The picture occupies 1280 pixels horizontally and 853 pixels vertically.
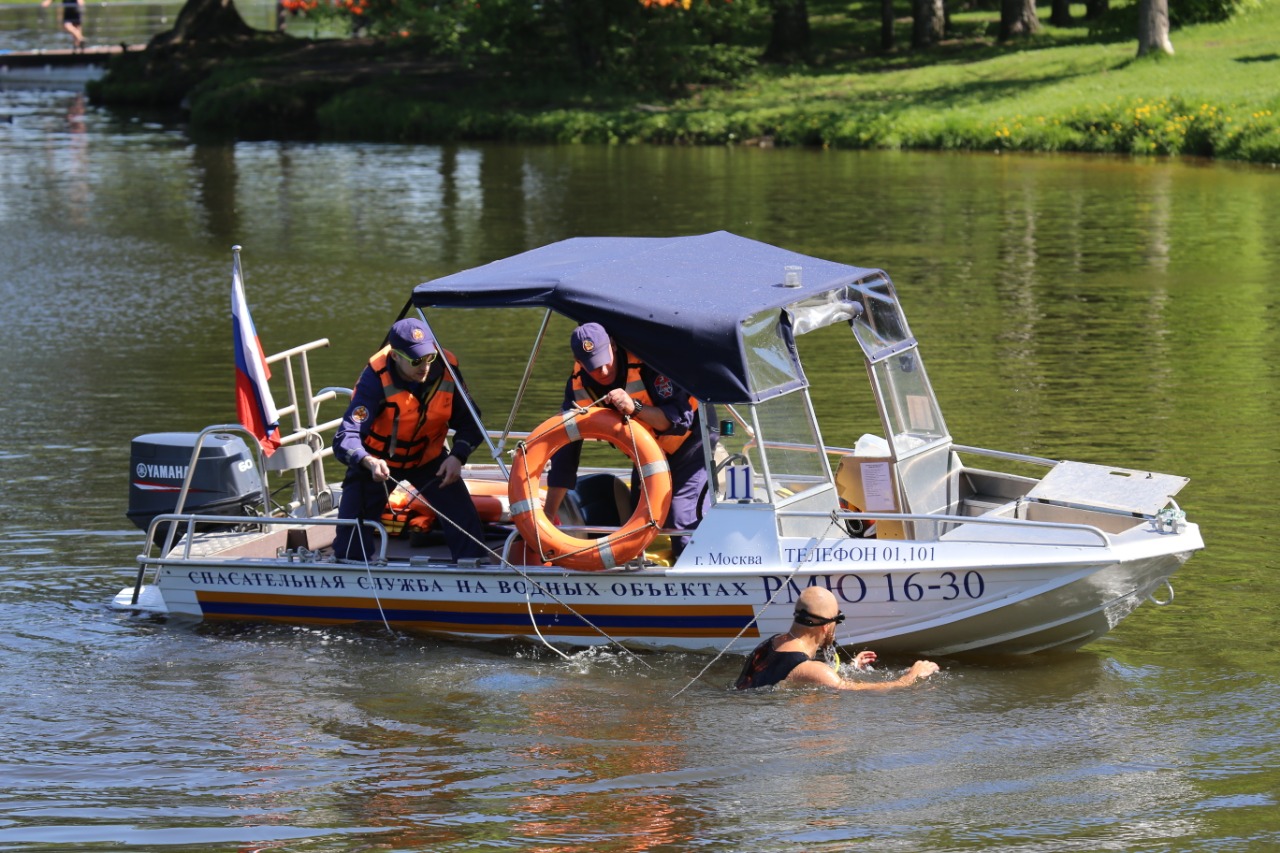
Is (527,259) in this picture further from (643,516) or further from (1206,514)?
(1206,514)

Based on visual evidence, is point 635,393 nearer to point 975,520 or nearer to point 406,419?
point 406,419

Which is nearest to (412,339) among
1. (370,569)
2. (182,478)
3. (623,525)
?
(370,569)

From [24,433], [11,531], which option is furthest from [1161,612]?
[24,433]

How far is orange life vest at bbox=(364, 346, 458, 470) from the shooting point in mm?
10352

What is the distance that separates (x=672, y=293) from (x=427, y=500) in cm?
213

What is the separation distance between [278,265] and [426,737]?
16224 millimetres

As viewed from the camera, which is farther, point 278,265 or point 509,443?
point 278,265

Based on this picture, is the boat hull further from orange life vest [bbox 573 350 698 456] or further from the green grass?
the green grass

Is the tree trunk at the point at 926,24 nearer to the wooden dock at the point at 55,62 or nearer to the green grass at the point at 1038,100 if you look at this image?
the green grass at the point at 1038,100

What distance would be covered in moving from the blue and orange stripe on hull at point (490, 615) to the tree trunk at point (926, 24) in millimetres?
36926

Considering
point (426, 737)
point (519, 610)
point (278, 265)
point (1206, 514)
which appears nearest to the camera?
point (426, 737)

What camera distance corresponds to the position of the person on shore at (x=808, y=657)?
9258 mm

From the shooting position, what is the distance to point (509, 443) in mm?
14992

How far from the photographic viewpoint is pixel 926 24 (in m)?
44.8
